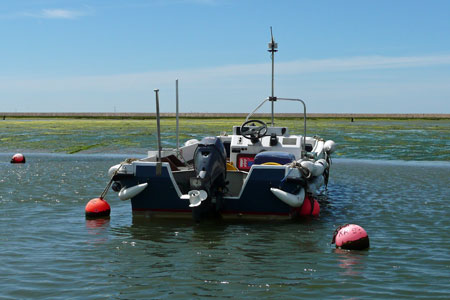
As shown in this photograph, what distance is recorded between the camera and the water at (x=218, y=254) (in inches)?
292

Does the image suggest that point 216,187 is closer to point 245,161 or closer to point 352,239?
point 352,239

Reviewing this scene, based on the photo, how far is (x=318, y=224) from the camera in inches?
478

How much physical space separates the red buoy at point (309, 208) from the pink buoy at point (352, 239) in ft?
9.52

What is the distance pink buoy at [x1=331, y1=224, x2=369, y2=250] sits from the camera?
9484 mm

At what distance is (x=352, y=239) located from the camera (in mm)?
9477

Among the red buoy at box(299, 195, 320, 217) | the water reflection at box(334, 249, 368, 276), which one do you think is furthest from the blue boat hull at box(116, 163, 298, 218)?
the water reflection at box(334, 249, 368, 276)

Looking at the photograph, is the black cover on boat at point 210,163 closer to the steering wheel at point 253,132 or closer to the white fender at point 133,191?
the white fender at point 133,191

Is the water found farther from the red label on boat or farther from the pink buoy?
the red label on boat

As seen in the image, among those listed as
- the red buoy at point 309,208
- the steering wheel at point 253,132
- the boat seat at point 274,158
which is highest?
the steering wheel at point 253,132

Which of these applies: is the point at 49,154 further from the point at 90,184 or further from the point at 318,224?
the point at 318,224

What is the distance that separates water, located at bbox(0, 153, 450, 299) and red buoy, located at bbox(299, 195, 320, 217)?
0.72 ft

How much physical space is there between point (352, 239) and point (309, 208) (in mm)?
3202

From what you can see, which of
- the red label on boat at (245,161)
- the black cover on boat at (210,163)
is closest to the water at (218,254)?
the black cover on boat at (210,163)

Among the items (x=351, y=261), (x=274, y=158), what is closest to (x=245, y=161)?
(x=274, y=158)
